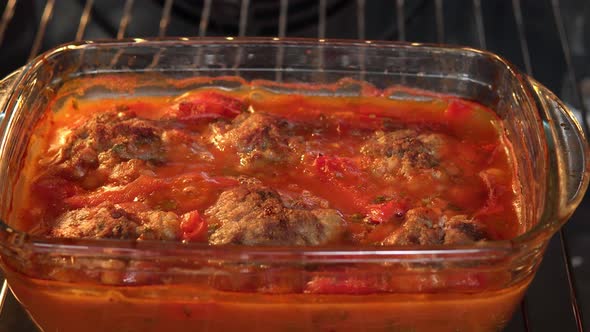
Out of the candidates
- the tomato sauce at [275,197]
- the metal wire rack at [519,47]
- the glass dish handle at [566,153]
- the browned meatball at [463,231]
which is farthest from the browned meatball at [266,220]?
the metal wire rack at [519,47]

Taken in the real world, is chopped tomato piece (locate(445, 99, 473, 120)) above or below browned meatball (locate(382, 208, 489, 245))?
above

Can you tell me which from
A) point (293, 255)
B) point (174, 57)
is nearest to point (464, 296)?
point (293, 255)

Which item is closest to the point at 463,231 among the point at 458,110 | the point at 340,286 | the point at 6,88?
the point at 340,286

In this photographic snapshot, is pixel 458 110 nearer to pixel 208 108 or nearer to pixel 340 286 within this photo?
pixel 208 108

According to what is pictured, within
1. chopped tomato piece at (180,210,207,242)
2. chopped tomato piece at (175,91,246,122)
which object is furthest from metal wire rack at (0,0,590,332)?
chopped tomato piece at (175,91,246,122)

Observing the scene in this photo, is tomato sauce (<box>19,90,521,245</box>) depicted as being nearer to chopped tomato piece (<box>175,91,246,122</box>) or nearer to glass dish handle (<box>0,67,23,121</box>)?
chopped tomato piece (<box>175,91,246,122</box>)

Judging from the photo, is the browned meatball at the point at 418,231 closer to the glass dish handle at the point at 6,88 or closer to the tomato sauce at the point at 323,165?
the tomato sauce at the point at 323,165
